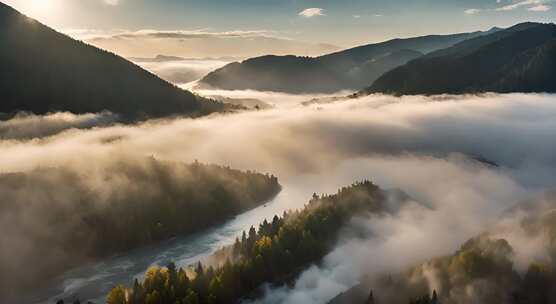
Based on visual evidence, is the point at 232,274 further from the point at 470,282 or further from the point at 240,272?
the point at 470,282

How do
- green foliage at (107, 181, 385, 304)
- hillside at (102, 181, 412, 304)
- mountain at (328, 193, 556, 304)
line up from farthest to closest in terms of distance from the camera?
mountain at (328, 193, 556, 304) → green foliage at (107, 181, 385, 304) → hillside at (102, 181, 412, 304)

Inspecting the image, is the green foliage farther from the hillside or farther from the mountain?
the mountain

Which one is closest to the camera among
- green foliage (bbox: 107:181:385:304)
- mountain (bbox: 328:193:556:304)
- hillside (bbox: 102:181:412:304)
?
hillside (bbox: 102:181:412:304)

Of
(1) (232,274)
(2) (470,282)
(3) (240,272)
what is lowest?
(2) (470,282)

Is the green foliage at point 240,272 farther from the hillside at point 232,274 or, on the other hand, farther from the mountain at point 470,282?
the mountain at point 470,282

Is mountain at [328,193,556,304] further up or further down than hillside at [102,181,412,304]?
further down

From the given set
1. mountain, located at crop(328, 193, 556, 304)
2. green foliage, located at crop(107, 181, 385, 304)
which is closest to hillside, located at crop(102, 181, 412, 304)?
green foliage, located at crop(107, 181, 385, 304)

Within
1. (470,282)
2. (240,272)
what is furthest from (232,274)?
(470,282)

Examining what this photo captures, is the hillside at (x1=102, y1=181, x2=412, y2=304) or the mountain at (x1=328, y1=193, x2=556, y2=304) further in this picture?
the mountain at (x1=328, y1=193, x2=556, y2=304)

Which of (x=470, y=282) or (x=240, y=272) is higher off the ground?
(x=240, y=272)

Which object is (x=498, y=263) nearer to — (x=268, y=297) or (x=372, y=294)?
(x=372, y=294)

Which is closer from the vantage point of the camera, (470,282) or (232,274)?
(232,274)
